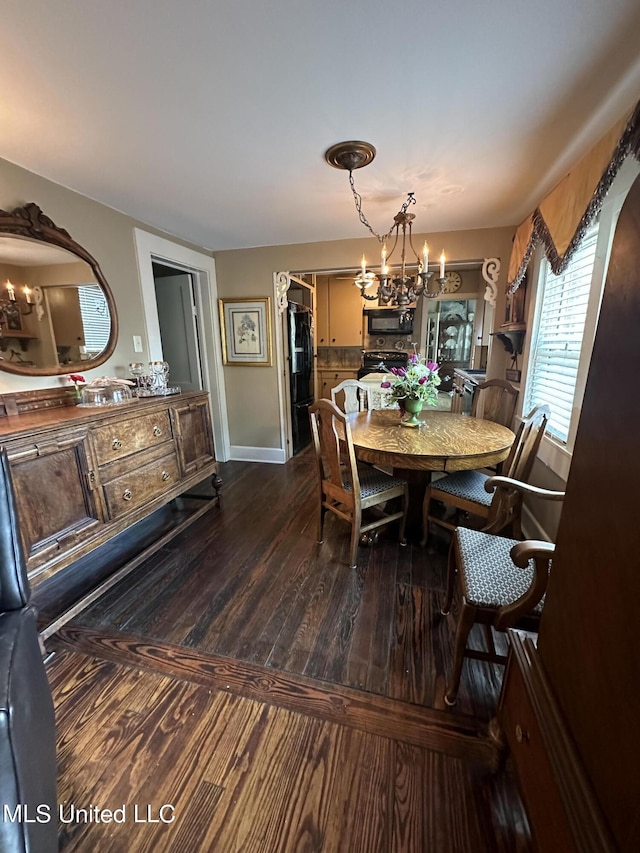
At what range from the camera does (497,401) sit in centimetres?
278

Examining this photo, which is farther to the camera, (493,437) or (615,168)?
(493,437)

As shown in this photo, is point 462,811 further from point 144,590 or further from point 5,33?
point 5,33

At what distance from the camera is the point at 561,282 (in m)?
2.25

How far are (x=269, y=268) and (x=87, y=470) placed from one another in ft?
8.89

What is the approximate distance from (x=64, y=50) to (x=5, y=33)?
0.15 metres

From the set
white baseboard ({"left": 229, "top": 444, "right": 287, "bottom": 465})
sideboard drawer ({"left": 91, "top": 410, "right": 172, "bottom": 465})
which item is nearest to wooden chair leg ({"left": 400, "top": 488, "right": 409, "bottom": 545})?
sideboard drawer ({"left": 91, "top": 410, "right": 172, "bottom": 465})

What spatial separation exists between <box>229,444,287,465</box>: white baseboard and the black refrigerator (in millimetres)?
341

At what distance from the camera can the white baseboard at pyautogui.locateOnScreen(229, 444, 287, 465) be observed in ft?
13.3

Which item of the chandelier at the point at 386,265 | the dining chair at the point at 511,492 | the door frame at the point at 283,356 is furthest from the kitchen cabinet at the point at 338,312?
the dining chair at the point at 511,492

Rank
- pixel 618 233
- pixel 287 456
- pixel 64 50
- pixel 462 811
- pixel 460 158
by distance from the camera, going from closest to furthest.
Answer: pixel 618 233
pixel 462 811
pixel 64 50
pixel 460 158
pixel 287 456

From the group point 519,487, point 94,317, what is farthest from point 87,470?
point 519,487

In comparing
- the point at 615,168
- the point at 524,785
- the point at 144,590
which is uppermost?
the point at 615,168

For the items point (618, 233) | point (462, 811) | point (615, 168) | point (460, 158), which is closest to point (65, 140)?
point (460, 158)

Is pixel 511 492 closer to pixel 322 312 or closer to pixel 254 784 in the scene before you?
Result: pixel 254 784
